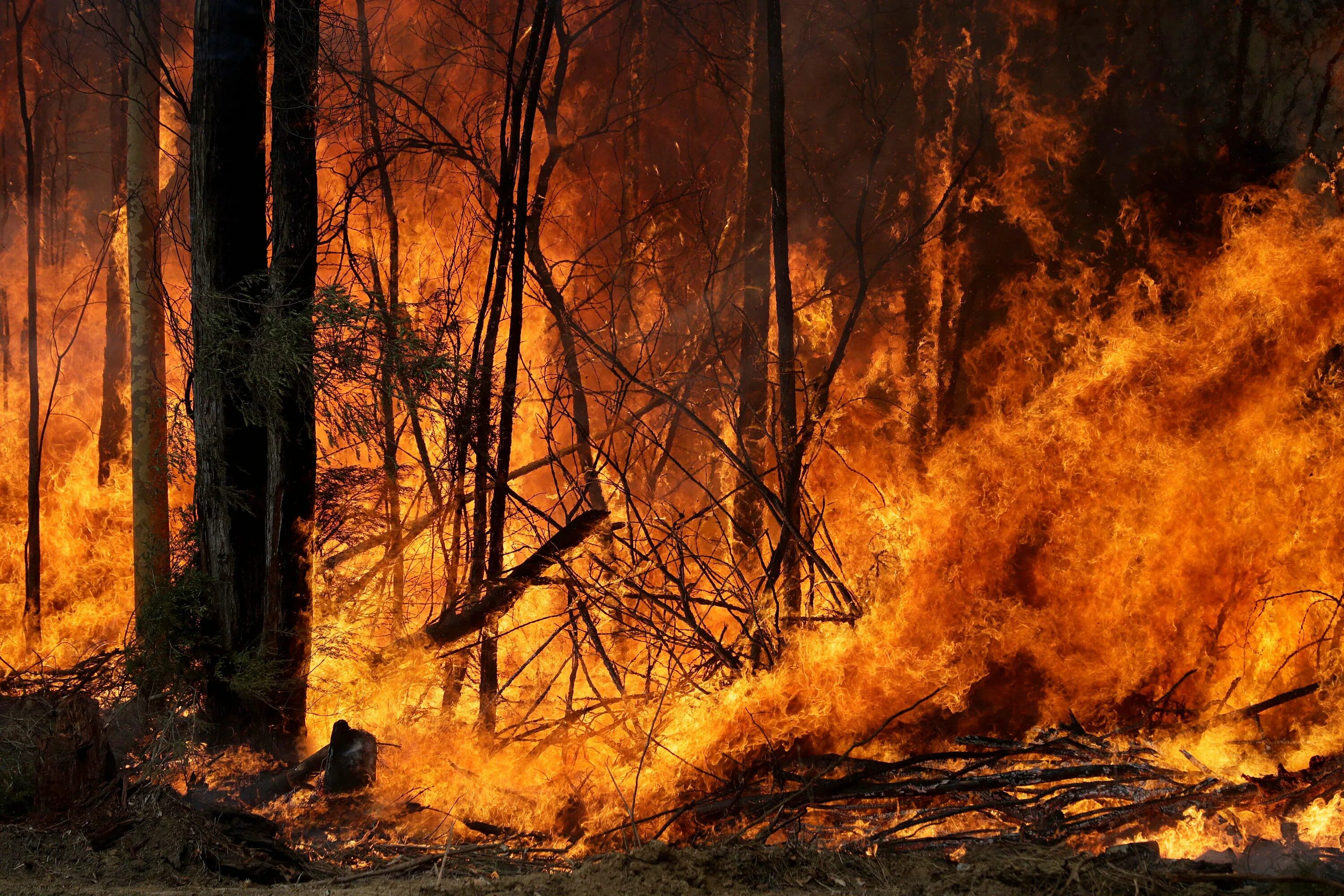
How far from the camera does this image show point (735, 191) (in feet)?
18.3

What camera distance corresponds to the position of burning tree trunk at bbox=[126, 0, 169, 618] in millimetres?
5664

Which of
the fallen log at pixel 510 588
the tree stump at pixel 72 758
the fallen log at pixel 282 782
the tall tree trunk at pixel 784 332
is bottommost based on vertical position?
the fallen log at pixel 282 782

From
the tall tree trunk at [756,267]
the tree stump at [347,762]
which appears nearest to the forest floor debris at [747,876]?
the tree stump at [347,762]

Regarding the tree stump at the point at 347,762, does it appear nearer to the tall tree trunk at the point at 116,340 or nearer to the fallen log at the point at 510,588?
the fallen log at the point at 510,588

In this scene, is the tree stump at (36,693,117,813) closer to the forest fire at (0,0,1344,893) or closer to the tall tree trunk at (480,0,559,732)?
the forest fire at (0,0,1344,893)

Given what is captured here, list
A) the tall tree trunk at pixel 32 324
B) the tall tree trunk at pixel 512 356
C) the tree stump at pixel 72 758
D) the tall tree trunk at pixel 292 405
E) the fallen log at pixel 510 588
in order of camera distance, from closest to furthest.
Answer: the tree stump at pixel 72 758 → the tall tree trunk at pixel 292 405 → the fallen log at pixel 510 588 → the tall tree trunk at pixel 512 356 → the tall tree trunk at pixel 32 324

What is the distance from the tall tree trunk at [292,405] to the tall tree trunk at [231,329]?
0.05m

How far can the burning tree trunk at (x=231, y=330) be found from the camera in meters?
4.22

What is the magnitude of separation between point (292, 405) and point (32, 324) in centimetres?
362

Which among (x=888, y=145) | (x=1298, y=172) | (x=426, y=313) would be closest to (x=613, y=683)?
(x=426, y=313)

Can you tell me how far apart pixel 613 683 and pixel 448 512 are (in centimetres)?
130

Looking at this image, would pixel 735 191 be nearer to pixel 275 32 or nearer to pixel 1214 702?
pixel 275 32

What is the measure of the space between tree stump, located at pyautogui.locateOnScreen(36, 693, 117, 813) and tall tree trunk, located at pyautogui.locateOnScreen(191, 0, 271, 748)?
821 millimetres

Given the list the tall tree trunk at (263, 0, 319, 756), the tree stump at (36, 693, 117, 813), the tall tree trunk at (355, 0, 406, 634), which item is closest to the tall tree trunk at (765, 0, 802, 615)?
the tall tree trunk at (355, 0, 406, 634)
